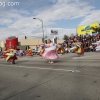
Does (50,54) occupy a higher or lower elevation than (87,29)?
lower

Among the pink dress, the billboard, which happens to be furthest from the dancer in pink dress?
the billboard

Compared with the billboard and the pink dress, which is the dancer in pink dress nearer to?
the pink dress

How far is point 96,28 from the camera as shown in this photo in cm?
4028

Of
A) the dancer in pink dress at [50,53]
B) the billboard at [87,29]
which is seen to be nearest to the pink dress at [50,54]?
the dancer in pink dress at [50,53]

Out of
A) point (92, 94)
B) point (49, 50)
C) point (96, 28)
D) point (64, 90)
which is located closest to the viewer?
point (92, 94)

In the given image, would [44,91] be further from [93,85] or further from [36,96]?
[93,85]

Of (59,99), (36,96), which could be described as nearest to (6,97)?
(36,96)

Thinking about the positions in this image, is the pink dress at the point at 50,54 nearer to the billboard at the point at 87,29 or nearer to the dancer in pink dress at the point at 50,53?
the dancer in pink dress at the point at 50,53

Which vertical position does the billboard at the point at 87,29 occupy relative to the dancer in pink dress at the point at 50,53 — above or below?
above

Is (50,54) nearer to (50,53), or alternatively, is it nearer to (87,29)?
(50,53)

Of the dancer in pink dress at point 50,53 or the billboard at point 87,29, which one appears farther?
the billboard at point 87,29

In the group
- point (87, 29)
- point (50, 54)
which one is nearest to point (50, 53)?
point (50, 54)

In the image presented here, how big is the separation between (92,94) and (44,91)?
4.79ft

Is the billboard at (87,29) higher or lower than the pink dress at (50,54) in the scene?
higher
